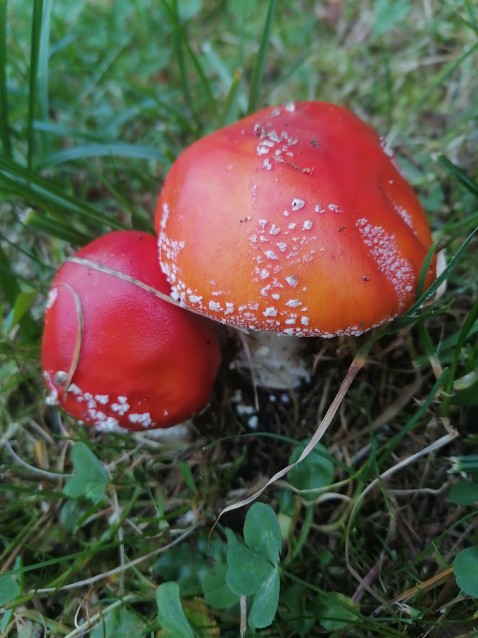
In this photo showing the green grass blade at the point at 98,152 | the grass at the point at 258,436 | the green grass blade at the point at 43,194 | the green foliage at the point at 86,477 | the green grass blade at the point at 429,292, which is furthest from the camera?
the green grass blade at the point at 98,152

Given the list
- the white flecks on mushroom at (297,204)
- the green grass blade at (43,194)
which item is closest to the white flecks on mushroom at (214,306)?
the white flecks on mushroom at (297,204)

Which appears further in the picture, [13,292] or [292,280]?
[13,292]

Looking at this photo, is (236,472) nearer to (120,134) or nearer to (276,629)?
(276,629)

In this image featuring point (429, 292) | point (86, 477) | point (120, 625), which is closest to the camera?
point (429, 292)

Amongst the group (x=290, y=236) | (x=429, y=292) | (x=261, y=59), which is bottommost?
(x=429, y=292)

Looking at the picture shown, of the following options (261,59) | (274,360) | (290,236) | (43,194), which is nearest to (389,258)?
(290,236)

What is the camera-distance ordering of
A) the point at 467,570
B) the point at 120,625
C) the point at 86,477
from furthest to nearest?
1. the point at 86,477
2. the point at 120,625
3. the point at 467,570

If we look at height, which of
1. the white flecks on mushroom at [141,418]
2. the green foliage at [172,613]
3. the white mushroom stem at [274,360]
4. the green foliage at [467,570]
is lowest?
the green foliage at [467,570]

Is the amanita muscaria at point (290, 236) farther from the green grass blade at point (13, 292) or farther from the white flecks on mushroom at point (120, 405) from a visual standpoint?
the green grass blade at point (13, 292)

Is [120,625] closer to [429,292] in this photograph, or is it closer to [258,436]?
[258,436]
